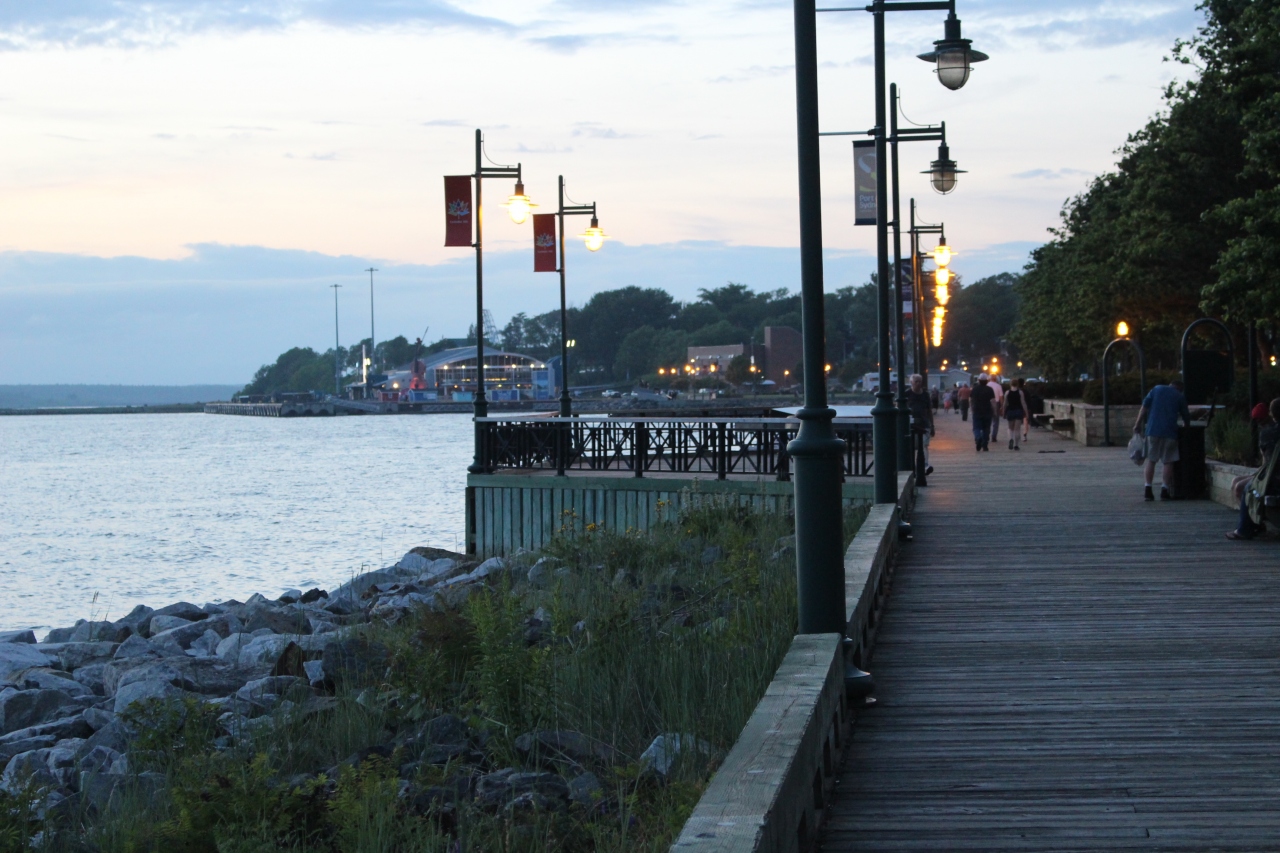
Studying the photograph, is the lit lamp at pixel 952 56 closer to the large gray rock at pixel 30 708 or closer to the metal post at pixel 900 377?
the metal post at pixel 900 377

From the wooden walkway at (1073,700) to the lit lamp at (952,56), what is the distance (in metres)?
4.96

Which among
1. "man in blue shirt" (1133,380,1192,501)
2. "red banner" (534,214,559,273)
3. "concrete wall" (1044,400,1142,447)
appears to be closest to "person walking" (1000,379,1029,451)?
"concrete wall" (1044,400,1142,447)

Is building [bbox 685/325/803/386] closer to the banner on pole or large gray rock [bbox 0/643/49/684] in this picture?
the banner on pole

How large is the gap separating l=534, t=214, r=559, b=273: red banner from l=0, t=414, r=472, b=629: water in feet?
25.1

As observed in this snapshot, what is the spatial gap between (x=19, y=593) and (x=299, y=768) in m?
23.1

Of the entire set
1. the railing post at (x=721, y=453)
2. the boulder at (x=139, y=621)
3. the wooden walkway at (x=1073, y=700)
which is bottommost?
the boulder at (x=139, y=621)

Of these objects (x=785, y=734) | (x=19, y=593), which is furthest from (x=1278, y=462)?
(x=19, y=593)

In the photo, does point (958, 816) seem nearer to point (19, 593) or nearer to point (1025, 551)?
point (1025, 551)

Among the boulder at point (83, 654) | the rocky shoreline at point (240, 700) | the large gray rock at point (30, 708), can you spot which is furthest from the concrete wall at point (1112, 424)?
the large gray rock at point (30, 708)

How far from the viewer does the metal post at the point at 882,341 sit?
14.9m

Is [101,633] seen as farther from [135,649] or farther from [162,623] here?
[135,649]

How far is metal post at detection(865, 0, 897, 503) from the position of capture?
14.9 m

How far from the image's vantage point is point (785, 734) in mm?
4844

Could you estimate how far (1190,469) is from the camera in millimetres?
18156
